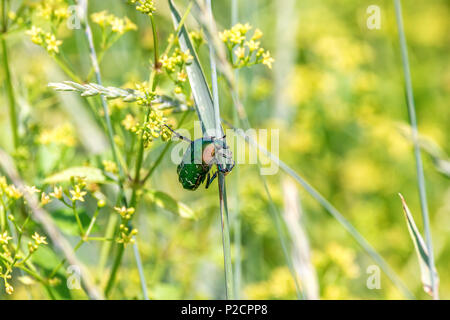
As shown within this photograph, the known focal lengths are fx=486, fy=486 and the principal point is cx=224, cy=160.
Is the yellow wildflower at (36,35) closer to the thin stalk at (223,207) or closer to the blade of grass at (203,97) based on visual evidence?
the blade of grass at (203,97)

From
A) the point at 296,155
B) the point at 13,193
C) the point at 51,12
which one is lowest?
the point at 296,155

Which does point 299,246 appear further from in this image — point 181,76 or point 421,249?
point 181,76

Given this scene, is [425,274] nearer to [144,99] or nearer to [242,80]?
[144,99]

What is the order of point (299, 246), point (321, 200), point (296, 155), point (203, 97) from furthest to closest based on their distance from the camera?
point (296, 155) < point (299, 246) < point (321, 200) < point (203, 97)

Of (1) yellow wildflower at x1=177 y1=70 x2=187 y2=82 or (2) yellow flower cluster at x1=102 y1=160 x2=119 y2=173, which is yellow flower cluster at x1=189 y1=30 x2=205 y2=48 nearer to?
(1) yellow wildflower at x1=177 y1=70 x2=187 y2=82

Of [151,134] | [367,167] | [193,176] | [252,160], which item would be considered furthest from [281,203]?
[151,134]

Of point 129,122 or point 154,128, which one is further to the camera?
point 129,122

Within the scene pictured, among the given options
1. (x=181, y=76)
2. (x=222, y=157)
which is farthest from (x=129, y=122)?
(x=222, y=157)
